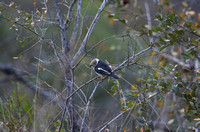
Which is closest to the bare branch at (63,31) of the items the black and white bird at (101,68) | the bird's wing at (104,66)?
the black and white bird at (101,68)

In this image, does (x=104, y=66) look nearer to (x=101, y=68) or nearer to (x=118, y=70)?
(x=101, y=68)

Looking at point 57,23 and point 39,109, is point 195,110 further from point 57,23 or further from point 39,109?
point 57,23

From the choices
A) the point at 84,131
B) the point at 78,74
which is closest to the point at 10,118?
the point at 84,131

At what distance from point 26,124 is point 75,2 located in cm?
161

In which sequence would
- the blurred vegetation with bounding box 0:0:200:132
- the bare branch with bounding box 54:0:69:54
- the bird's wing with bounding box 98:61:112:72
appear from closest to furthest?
the blurred vegetation with bounding box 0:0:200:132
the bare branch with bounding box 54:0:69:54
the bird's wing with bounding box 98:61:112:72

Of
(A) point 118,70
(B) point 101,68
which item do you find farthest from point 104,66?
(A) point 118,70

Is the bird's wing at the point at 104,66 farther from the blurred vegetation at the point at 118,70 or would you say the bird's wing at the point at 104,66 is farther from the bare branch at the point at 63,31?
the bare branch at the point at 63,31

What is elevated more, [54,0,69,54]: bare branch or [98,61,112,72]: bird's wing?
[54,0,69,54]: bare branch

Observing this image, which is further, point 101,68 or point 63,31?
point 101,68

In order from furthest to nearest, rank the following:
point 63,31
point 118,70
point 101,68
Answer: point 101,68 → point 63,31 → point 118,70

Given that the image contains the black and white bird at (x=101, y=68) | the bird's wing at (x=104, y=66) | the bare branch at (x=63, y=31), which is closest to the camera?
the bare branch at (x=63, y=31)

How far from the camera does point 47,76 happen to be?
4793 mm

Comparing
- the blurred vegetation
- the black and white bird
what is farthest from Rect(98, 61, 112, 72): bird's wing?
the blurred vegetation

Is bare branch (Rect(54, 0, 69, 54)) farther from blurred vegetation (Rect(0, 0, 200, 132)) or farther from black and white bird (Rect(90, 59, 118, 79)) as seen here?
black and white bird (Rect(90, 59, 118, 79))
